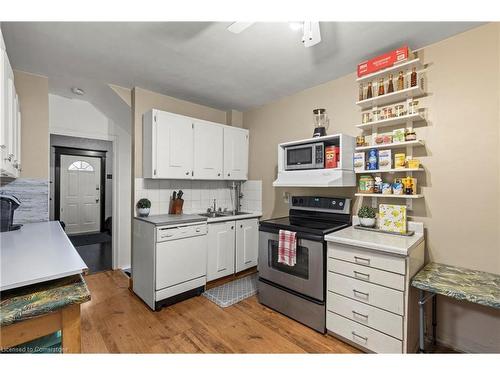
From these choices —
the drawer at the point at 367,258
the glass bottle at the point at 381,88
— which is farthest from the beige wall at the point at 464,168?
the drawer at the point at 367,258

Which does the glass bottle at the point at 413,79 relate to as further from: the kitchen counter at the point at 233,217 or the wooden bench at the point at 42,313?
the wooden bench at the point at 42,313

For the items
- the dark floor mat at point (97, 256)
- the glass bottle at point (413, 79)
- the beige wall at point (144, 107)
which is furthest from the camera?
the dark floor mat at point (97, 256)

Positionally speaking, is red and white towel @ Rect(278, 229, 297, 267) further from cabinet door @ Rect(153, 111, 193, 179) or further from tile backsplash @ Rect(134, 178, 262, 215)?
cabinet door @ Rect(153, 111, 193, 179)

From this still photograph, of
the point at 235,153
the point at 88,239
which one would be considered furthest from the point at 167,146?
the point at 88,239

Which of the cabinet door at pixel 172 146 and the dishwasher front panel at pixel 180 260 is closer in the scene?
the dishwasher front panel at pixel 180 260

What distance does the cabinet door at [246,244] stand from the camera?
320 cm

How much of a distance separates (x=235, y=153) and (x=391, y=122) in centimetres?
195

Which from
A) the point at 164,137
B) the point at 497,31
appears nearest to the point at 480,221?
the point at 497,31

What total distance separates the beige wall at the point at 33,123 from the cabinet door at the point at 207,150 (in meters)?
1.53

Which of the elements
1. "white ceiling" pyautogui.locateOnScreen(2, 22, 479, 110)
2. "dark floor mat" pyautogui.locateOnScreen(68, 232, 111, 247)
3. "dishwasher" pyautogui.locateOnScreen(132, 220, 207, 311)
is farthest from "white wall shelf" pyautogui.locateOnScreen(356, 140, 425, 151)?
"dark floor mat" pyautogui.locateOnScreen(68, 232, 111, 247)

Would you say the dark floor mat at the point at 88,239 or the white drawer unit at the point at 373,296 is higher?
the white drawer unit at the point at 373,296

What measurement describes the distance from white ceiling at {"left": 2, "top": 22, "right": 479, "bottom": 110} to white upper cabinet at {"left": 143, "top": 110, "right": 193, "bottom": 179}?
1.33 feet

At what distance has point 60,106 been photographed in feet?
10.8

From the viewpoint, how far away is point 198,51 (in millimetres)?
2090
